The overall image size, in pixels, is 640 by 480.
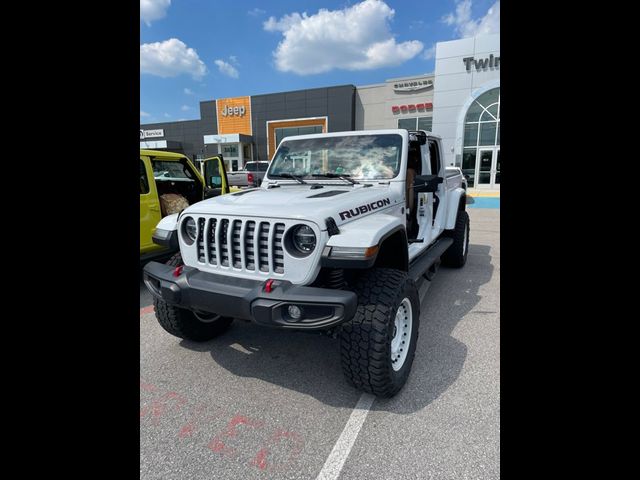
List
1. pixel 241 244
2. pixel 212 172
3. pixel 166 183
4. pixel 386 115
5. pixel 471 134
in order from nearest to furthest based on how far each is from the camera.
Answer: pixel 241 244 → pixel 212 172 → pixel 166 183 → pixel 471 134 → pixel 386 115

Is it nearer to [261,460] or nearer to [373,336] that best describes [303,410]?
[261,460]

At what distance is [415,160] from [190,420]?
3.65 m

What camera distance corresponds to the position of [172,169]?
20.1 ft

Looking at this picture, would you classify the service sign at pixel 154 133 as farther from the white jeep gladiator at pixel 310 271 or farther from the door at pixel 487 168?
the white jeep gladiator at pixel 310 271

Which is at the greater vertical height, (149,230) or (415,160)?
(415,160)

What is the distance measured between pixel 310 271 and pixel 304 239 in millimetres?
213

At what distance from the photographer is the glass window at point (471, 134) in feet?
67.3

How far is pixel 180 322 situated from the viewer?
3.12m

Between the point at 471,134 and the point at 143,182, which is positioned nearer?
the point at 143,182

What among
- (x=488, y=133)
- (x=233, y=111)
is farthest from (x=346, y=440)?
(x=233, y=111)

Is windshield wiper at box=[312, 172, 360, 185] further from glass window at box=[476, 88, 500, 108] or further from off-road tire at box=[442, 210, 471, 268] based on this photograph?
glass window at box=[476, 88, 500, 108]
